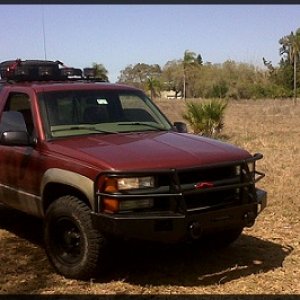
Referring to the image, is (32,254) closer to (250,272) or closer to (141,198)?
(141,198)

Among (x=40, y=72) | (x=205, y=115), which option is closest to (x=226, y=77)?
(x=205, y=115)

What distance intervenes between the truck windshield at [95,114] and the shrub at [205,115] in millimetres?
9084

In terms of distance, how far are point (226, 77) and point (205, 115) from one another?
6847 cm

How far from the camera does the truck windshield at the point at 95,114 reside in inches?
199

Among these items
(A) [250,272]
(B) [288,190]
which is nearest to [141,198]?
(A) [250,272]

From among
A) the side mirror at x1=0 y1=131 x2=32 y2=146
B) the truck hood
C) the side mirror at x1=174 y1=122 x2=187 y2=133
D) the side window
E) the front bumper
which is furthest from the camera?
the side mirror at x1=174 y1=122 x2=187 y2=133

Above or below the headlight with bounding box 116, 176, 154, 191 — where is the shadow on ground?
below

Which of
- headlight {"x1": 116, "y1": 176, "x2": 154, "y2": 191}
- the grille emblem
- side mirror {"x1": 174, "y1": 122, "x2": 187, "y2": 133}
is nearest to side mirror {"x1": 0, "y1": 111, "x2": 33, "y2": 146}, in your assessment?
headlight {"x1": 116, "y1": 176, "x2": 154, "y2": 191}

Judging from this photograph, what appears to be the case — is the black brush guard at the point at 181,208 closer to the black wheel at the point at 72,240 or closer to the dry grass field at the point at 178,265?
the black wheel at the point at 72,240

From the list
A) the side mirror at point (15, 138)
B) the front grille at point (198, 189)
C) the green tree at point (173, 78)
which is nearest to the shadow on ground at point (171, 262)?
the front grille at point (198, 189)

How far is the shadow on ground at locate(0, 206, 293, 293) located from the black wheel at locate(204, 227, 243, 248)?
7cm

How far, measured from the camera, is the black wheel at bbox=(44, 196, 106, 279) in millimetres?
4262

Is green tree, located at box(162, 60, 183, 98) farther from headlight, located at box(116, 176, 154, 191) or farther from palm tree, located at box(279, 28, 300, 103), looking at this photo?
headlight, located at box(116, 176, 154, 191)

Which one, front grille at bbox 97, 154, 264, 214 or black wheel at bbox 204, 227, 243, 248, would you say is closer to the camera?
front grille at bbox 97, 154, 264, 214
